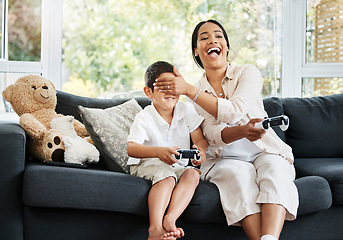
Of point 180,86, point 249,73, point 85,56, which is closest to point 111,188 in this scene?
point 180,86

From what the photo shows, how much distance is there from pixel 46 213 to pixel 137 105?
87 cm

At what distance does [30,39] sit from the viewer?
292 centimetres

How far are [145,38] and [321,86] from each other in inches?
57.1

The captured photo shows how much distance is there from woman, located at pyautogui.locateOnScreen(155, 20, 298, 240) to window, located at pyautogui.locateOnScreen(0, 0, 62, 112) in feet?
4.18

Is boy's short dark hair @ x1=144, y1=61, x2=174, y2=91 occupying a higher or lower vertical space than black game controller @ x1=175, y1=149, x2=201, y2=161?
higher

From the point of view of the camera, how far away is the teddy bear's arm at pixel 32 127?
195cm

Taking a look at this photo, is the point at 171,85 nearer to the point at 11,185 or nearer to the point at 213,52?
the point at 213,52

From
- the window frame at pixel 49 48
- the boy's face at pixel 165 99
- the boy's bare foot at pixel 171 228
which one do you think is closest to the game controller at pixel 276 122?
the boy's face at pixel 165 99

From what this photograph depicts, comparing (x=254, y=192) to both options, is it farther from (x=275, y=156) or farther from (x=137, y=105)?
(x=137, y=105)

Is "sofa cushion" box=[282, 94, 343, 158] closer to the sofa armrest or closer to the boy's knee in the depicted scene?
the boy's knee

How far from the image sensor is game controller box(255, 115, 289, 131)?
1.61m

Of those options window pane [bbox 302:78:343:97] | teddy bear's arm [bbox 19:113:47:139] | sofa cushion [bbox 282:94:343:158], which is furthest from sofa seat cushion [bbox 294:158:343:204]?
teddy bear's arm [bbox 19:113:47:139]

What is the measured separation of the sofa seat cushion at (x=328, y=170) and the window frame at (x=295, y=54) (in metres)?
1.01

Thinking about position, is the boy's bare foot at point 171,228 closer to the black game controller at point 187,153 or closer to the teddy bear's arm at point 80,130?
the black game controller at point 187,153
